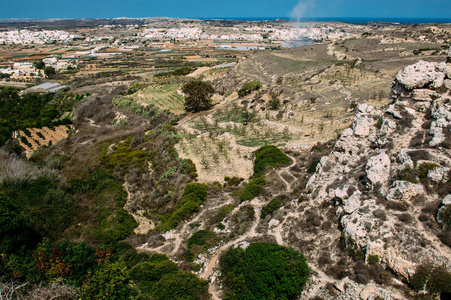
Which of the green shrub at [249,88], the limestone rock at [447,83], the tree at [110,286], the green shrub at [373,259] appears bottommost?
the tree at [110,286]

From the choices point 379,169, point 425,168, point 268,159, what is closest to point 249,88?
point 268,159

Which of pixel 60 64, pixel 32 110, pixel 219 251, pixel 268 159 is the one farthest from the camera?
pixel 60 64

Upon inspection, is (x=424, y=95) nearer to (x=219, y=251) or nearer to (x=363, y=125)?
A: (x=363, y=125)

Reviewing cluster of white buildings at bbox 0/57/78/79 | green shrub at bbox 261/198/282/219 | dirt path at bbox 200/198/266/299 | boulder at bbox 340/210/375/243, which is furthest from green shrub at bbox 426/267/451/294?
cluster of white buildings at bbox 0/57/78/79

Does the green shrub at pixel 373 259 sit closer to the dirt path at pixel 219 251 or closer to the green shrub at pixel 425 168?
the green shrub at pixel 425 168

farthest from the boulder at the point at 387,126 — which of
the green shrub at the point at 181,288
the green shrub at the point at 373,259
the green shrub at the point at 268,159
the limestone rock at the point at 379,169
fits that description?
the green shrub at the point at 181,288

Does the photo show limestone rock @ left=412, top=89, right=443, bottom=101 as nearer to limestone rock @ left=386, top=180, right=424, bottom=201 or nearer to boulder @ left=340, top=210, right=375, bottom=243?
limestone rock @ left=386, top=180, right=424, bottom=201

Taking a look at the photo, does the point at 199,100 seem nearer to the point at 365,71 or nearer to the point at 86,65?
the point at 365,71
